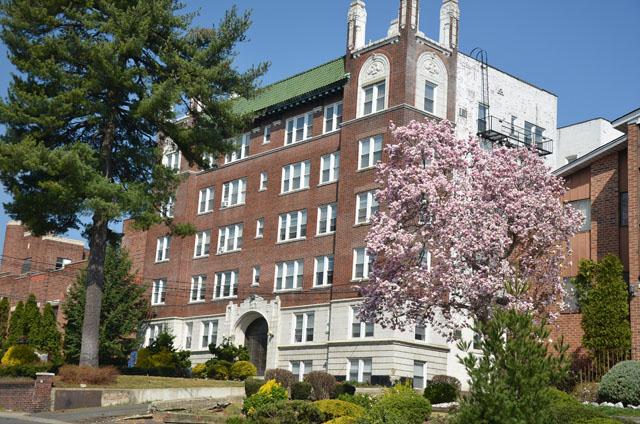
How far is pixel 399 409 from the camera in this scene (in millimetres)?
23984

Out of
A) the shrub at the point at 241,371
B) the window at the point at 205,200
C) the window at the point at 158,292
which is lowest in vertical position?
the shrub at the point at 241,371

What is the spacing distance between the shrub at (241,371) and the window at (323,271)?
254 inches

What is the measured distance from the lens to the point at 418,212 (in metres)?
35.2

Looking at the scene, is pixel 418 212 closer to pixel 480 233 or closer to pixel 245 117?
pixel 480 233

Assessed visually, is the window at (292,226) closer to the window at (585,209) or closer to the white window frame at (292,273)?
the white window frame at (292,273)

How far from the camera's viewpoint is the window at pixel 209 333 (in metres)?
61.4

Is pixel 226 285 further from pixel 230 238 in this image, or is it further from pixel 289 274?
pixel 289 274

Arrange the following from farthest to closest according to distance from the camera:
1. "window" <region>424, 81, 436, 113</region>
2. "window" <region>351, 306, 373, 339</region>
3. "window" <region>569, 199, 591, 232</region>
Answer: "window" <region>424, 81, 436, 113</region> < "window" <region>351, 306, 373, 339</region> < "window" <region>569, 199, 591, 232</region>

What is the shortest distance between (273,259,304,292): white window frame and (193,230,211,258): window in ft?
27.2

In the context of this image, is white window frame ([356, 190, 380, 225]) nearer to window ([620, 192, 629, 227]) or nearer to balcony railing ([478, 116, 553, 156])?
balcony railing ([478, 116, 553, 156])

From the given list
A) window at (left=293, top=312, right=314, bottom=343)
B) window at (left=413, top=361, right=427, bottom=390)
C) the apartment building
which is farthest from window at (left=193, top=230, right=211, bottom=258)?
window at (left=413, top=361, right=427, bottom=390)

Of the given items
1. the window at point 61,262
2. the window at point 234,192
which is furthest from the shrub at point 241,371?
the window at point 61,262

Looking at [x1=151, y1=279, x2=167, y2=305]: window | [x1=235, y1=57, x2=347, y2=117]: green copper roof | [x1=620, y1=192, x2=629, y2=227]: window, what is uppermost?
[x1=235, y1=57, x2=347, y2=117]: green copper roof

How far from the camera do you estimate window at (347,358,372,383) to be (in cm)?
4938
